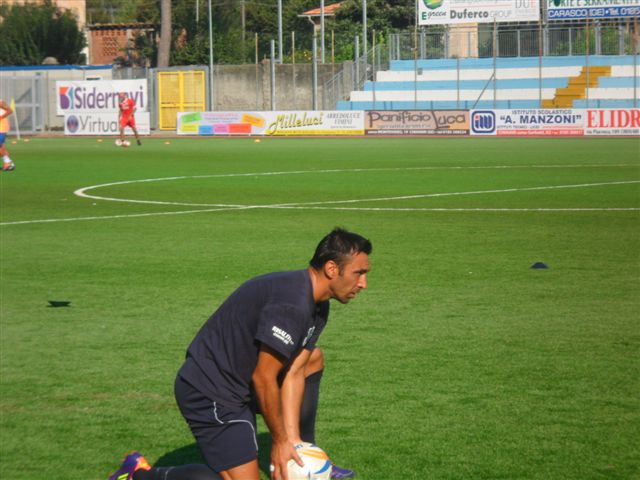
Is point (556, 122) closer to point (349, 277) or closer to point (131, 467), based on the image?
point (131, 467)

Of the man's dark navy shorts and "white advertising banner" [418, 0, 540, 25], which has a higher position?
"white advertising banner" [418, 0, 540, 25]

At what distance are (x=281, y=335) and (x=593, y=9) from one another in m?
60.6

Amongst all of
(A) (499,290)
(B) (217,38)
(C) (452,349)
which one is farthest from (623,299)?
(B) (217,38)

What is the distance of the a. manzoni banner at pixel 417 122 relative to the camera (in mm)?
50312

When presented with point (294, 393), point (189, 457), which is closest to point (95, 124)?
point (189, 457)

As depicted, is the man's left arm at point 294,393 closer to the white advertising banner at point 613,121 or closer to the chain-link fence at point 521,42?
the white advertising banner at point 613,121

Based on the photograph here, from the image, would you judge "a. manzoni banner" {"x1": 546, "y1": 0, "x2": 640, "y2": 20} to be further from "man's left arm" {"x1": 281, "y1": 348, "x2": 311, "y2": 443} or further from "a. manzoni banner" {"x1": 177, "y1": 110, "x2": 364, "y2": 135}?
"man's left arm" {"x1": 281, "y1": 348, "x2": 311, "y2": 443}

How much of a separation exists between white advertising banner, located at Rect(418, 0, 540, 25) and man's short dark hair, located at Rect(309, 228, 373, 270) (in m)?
58.2

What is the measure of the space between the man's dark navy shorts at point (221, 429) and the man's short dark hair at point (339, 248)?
82 cm

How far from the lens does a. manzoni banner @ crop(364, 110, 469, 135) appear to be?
165 feet

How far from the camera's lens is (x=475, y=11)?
65188 mm

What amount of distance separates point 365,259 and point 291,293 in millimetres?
373

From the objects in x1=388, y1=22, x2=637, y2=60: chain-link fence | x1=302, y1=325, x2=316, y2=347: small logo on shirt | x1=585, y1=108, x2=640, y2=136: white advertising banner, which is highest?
x1=388, y1=22, x2=637, y2=60: chain-link fence

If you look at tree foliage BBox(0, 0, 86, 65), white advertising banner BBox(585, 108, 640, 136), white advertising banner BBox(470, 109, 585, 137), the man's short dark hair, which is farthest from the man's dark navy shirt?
tree foliage BBox(0, 0, 86, 65)
